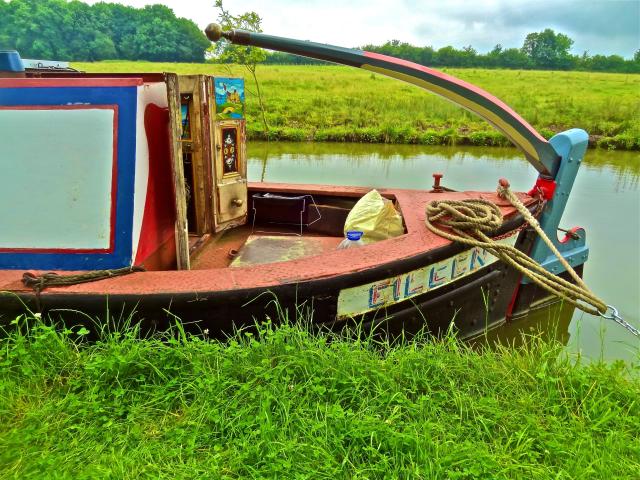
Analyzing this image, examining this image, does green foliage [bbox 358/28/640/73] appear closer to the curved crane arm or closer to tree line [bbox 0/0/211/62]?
tree line [bbox 0/0/211/62]

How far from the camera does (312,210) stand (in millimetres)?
4277

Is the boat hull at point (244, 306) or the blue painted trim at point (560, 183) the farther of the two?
the blue painted trim at point (560, 183)

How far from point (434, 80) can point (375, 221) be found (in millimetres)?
1049

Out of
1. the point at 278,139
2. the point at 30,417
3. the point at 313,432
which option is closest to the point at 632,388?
the point at 313,432

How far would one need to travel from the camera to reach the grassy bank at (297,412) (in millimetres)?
1626

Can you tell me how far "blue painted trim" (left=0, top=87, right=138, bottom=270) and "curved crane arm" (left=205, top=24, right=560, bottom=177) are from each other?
669mm

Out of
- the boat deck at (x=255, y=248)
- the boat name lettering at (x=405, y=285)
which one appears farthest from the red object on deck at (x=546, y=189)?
the boat deck at (x=255, y=248)

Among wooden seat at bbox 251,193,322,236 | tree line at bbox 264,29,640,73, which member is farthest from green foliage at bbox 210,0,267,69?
tree line at bbox 264,29,640,73

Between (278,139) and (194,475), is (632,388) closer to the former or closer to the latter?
(194,475)

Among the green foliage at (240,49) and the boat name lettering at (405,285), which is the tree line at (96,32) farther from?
the boat name lettering at (405,285)

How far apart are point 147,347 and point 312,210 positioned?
2427mm

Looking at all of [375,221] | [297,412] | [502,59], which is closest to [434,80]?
[375,221]

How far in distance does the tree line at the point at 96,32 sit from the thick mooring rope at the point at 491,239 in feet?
195

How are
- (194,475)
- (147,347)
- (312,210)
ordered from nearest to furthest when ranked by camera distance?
→ (194,475), (147,347), (312,210)
